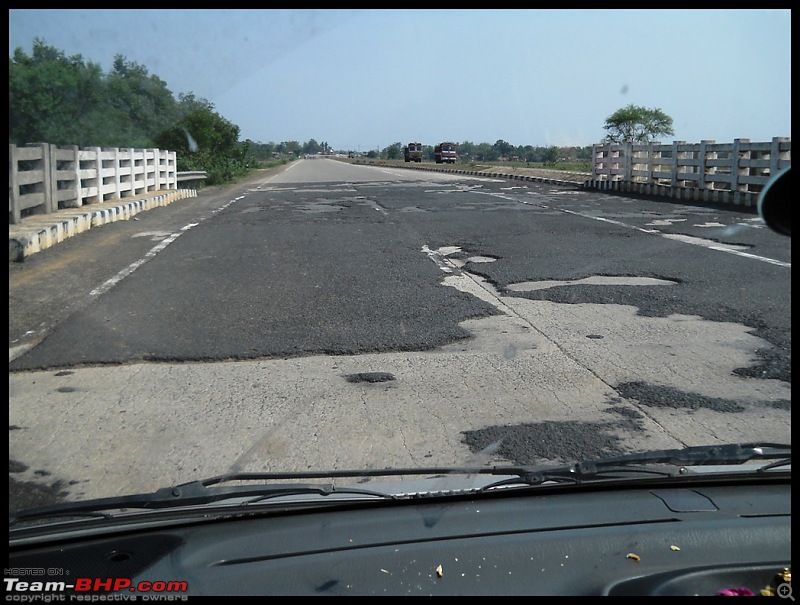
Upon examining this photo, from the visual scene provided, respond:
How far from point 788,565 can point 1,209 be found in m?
5.02

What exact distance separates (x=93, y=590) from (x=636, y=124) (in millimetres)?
27619

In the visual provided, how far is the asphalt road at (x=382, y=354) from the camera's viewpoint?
4.38 meters

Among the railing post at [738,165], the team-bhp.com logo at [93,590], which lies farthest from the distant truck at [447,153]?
the team-bhp.com logo at [93,590]

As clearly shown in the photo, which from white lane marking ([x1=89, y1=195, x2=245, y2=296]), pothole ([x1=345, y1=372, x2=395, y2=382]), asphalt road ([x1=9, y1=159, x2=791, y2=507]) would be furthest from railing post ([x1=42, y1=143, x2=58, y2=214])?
pothole ([x1=345, y1=372, x2=395, y2=382])

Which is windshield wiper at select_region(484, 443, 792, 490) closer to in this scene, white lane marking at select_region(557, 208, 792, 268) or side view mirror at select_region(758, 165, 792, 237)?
side view mirror at select_region(758, 165, 792, 237)

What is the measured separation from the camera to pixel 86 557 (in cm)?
245

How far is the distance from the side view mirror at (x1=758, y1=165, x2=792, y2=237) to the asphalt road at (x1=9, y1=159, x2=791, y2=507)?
2457mm

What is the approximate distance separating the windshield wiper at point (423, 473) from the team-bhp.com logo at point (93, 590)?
1.61 feet

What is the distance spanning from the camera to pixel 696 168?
21844mm

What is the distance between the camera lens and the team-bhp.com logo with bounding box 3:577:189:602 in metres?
2.18

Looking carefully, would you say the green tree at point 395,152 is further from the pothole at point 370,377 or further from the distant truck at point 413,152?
the pothole at point 370,377

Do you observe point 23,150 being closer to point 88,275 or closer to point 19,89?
point 19,89

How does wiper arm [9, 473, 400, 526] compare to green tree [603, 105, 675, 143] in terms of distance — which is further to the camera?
green tree [603, 105, 675, 143]

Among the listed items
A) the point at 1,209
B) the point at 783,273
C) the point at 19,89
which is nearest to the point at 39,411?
the point at 1,209
